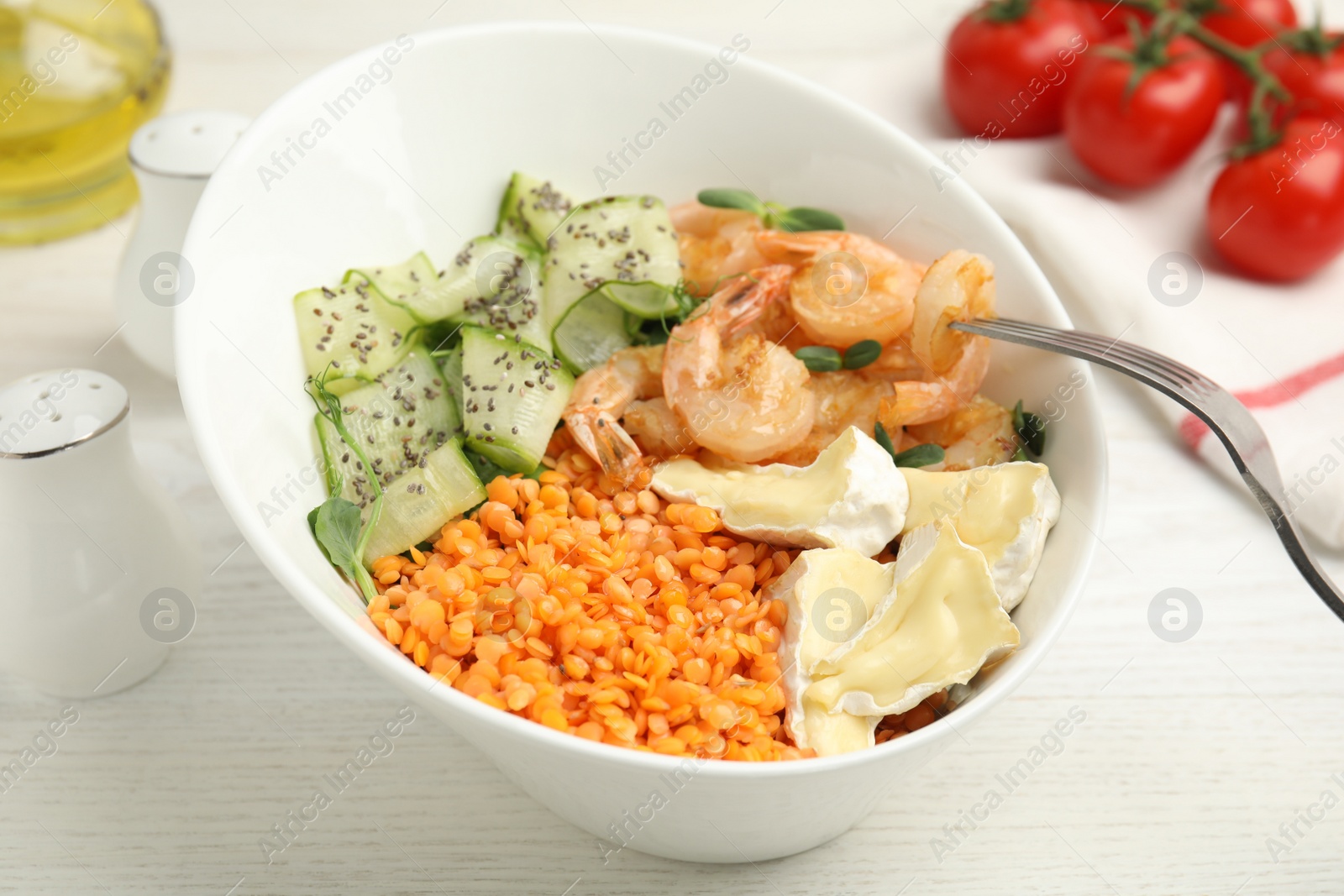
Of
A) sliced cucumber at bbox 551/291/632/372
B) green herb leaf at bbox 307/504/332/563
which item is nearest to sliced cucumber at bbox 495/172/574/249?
sliced cucumber at bbox 551/291/632/372

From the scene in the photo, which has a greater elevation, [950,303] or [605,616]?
[950,303]

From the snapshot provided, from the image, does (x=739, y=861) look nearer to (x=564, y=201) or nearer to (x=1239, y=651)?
Result: (x=1239, y=651)

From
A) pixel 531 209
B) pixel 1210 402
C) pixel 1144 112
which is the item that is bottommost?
pixel 531 209

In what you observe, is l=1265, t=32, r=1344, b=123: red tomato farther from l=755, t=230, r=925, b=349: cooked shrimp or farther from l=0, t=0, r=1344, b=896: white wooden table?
l=755, t=230, r=925, b=349: cooked shrimp

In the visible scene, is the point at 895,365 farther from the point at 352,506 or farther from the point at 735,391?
the point at 352,506

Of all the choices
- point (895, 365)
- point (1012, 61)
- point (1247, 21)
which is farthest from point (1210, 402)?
point (1247, 21)

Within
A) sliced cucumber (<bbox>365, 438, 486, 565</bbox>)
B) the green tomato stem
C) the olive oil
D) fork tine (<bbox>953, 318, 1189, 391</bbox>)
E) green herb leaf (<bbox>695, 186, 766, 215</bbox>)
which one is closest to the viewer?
fork tine (<bbox>953, 318, 1189, 391</bbox>)

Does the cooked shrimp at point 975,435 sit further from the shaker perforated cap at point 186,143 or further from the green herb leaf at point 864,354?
the shaker perforated cap at point 186,143

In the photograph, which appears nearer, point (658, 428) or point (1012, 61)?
point (658, 428)
